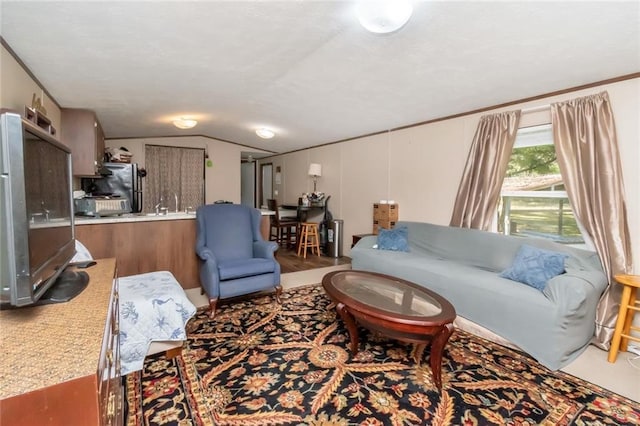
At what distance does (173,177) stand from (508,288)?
622 cm

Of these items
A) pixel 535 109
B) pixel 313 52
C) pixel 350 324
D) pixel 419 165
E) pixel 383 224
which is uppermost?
pixel 313 52

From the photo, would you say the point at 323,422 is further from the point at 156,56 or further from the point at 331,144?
the point at 331,144

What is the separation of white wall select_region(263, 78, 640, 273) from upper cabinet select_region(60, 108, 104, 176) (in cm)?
387

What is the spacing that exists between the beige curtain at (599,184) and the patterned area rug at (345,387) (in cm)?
99

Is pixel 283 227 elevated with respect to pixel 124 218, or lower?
lower

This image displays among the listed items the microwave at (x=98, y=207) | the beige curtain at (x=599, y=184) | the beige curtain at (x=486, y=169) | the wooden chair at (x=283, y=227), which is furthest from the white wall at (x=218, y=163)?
the beige curtain at (x=599, y=184)

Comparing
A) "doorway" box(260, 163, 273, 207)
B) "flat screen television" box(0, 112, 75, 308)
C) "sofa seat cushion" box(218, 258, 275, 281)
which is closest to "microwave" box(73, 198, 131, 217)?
"sofa seat cushion" box(218, 258, 275, 281)

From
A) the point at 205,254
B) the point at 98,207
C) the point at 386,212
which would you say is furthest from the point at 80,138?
the point at 386,212

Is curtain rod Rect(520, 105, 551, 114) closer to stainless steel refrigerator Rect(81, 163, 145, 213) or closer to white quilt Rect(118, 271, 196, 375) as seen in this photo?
white quilt Rect(118, 271, 196, 375)

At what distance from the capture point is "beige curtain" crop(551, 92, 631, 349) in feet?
8.02

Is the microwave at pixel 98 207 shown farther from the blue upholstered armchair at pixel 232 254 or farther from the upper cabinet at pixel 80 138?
the blue upholstered armchair at pixel 232 254

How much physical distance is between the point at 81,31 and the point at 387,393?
3040 mm

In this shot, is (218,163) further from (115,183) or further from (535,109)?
(535,109)

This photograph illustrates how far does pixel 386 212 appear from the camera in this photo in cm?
455
